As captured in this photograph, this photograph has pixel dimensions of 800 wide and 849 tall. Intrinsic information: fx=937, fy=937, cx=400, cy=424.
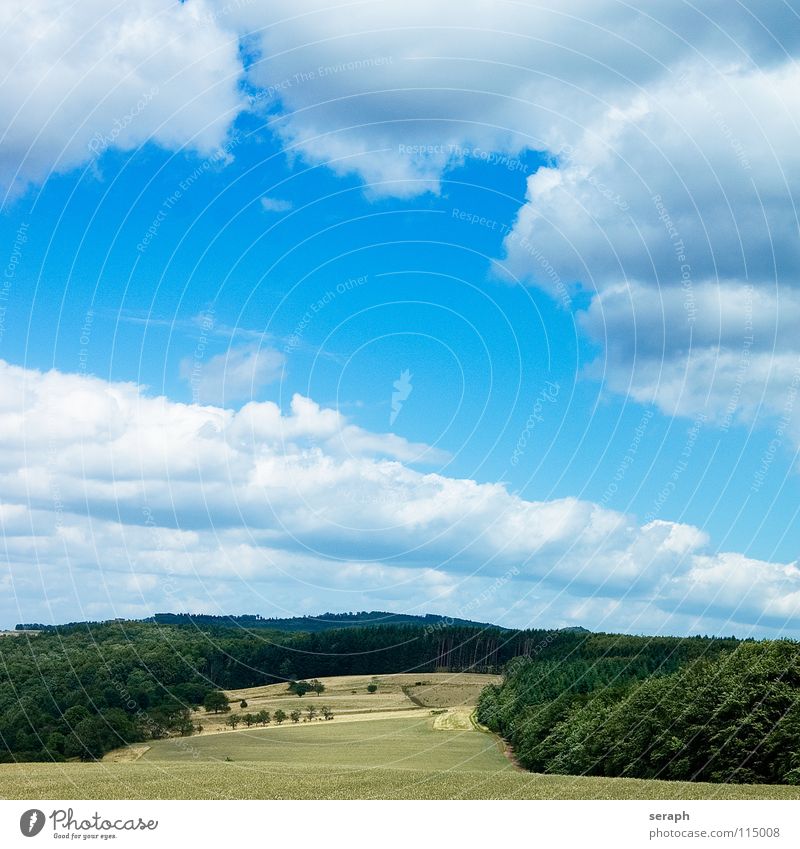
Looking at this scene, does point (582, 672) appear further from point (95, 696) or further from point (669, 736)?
point (95, 696)

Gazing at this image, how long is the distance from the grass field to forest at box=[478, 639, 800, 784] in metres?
2.46

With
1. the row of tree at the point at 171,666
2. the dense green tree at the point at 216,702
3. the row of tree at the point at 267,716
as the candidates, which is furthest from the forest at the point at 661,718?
the dense green tree at the point at 216,702

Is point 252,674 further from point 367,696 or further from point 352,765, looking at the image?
point 352,765

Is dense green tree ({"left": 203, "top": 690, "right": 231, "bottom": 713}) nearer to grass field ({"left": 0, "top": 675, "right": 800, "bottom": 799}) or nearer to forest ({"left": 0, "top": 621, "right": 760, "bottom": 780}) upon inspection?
forest ({"left": 0, "top": 621, "right": 760, "bottom": 780})

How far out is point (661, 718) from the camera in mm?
52094

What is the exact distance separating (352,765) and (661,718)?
2077cm

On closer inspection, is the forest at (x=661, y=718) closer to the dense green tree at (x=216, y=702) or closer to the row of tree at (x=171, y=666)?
the row of tree at (x=171, y=666)

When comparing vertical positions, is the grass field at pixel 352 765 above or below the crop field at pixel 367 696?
below

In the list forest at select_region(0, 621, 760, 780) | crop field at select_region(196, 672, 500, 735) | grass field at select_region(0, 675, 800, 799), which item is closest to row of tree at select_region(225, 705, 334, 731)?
crop field at select_region(196, 672, 500, 735)

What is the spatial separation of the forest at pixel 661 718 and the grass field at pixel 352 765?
2.46 m

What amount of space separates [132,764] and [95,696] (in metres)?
7.79

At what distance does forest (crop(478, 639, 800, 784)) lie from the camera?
159 feet

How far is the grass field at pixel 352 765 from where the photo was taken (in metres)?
31.7
